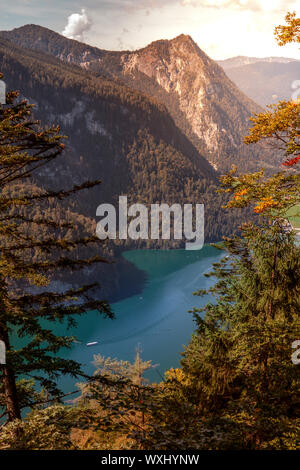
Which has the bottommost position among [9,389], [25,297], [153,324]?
[153,324]

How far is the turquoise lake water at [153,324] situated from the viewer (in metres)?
64.6

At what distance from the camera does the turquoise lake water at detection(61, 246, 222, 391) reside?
212ft

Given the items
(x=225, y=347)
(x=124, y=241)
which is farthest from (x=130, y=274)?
(x=225, y=347)

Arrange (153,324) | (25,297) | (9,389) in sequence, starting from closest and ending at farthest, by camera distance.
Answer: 1. (9,389)
2. (25,297)
3. (153,324)

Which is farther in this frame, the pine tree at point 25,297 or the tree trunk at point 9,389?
the tree trunk at point 9,389

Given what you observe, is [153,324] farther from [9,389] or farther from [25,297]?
[25,297]

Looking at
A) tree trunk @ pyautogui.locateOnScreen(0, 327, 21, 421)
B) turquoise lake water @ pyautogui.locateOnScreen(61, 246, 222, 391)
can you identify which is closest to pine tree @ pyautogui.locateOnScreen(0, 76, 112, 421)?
tree trunk @ pyautogui.locateOnScreen(0, 327, 21, 421)

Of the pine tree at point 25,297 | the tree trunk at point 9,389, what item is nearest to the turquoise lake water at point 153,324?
the tree trunk at point 9,389

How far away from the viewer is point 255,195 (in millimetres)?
10453

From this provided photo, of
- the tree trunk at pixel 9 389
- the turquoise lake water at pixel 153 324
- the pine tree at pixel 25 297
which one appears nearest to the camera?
the pine tree at pixel 25 297

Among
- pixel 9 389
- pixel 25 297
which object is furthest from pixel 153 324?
pixel 25 297

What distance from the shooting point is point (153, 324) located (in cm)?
8131

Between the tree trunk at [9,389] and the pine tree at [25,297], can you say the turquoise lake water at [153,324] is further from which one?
the pine tree at [25,297]
